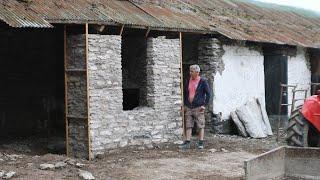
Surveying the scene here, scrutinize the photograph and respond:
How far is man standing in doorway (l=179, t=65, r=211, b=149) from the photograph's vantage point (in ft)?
36.9

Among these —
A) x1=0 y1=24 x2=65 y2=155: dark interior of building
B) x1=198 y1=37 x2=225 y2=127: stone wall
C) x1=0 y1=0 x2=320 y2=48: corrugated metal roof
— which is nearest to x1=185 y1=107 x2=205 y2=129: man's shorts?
x1=0 y1=0 x2=320 y2=48: corrugated metal roof

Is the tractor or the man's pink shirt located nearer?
the tractor

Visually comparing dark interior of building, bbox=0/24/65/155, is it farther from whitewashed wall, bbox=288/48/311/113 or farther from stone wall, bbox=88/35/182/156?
whitewashed wall, bbox=288/48/311/113

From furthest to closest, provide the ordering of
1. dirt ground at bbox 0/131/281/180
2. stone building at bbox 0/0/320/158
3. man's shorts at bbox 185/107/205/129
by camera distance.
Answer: man's shorts at bbox 185/107/205/129, stone building at bbox 0/0/320/158, dirt ground at bbox 0/131/281/180

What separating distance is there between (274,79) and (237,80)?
1.89m

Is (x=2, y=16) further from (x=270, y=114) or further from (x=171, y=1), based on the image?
(x=270, y=114)

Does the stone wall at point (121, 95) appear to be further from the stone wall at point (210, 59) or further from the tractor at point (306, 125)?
the tractor at point (306, 125)

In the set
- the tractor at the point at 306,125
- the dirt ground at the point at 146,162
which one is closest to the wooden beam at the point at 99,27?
the dirt ground at the point at 146,162

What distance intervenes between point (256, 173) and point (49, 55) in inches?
327

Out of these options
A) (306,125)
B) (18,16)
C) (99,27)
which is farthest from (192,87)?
(18,16)

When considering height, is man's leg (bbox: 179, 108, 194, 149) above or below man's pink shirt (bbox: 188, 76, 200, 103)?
below

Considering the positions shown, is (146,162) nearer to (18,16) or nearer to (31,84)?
(18,16)

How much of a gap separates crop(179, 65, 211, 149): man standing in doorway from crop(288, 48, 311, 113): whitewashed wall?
5.85 metres

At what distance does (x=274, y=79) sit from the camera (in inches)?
636
